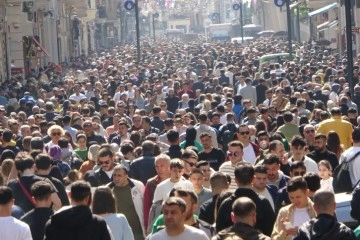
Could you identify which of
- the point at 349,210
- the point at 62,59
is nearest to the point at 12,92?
the point at 349,210

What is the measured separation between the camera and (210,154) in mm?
15633

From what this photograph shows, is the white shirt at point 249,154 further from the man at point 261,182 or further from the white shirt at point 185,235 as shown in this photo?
the white shirt at point 185,235

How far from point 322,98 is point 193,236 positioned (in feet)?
54.7

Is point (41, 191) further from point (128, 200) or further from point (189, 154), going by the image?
point (189, 154)

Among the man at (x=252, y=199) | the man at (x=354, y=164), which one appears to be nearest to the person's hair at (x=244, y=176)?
the man at (x=252, y=199)

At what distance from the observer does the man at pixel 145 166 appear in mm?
14359

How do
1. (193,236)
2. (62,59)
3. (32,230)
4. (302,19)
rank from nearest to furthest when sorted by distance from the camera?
1. (193,236)
2. (32,230)
3. (62,59)
4. (302,19)

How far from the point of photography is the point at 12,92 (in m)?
31.3

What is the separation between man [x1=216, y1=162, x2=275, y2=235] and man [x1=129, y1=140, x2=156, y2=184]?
407cm

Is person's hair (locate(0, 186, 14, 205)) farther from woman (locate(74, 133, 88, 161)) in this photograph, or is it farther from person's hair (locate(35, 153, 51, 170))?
woman (locate(74, 133, 88, 161))

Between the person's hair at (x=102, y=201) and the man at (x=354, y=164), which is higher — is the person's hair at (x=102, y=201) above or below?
above

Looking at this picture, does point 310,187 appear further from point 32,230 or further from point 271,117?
point 271,117

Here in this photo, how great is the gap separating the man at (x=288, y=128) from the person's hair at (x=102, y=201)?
8.42 meters

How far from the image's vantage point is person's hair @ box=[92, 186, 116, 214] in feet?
32.2
